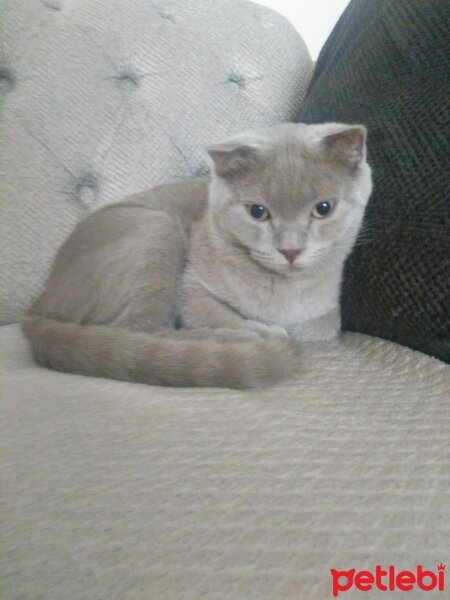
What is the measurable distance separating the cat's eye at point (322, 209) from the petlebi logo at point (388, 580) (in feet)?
2.11

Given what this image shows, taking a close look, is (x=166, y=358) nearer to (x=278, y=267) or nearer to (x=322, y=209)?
(x=278, y=267)

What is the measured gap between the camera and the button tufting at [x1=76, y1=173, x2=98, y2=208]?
4.14ft

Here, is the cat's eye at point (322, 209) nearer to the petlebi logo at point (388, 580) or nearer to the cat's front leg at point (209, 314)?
the cat's front leg at point (209, 314)

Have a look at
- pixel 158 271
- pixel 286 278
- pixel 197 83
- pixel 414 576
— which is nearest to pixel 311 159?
pixel 286 278

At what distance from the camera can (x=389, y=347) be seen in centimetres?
83

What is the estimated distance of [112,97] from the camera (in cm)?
127

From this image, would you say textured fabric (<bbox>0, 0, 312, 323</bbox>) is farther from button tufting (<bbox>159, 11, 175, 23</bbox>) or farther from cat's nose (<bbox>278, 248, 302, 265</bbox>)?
cat's nose (<bbox>278, 248, 302, 265</bbox>)

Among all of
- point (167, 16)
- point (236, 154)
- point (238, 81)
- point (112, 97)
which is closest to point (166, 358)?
point (236, 154)

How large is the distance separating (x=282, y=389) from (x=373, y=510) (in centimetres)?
29

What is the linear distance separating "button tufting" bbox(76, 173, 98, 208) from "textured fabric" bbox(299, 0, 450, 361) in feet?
2.06

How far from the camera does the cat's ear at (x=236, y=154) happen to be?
92cm

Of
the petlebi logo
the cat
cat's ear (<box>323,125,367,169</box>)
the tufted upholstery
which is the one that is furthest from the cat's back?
the petlebi logo

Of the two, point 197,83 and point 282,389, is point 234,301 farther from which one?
point 197,83

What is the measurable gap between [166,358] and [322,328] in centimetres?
38
